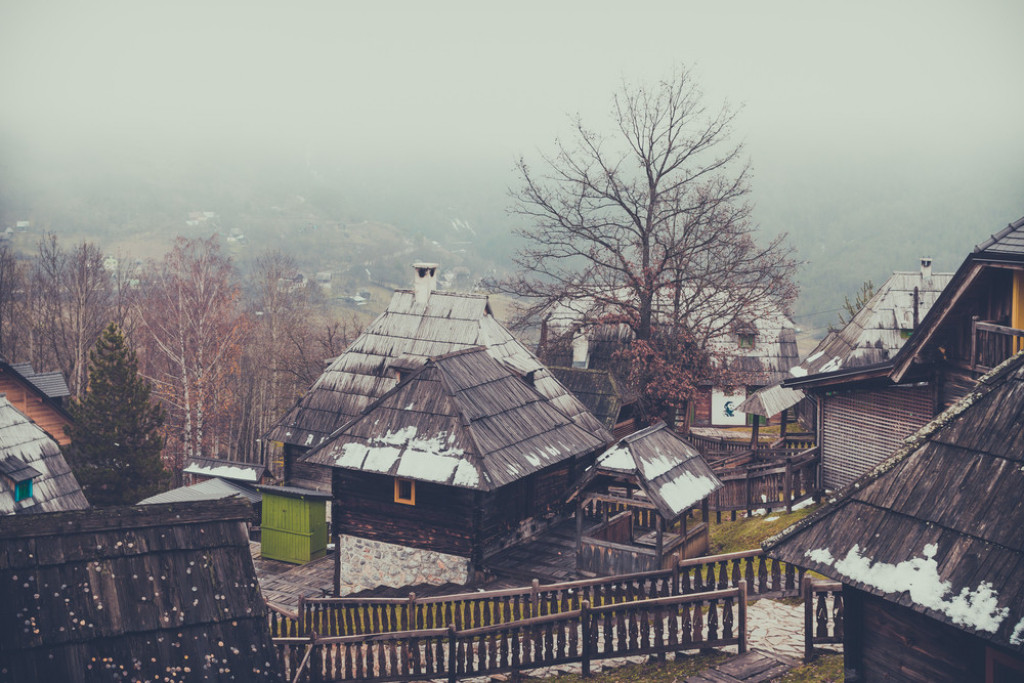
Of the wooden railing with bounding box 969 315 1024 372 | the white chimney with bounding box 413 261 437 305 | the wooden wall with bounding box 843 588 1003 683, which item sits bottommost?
the wooden wall with bounding box 843 588 1003 683

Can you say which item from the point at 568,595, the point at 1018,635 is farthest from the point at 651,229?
the point at 1018,635

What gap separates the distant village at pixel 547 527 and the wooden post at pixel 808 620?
7 centimetres

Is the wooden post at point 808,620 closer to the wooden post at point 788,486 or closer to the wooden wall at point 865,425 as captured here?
the wooden wall at point 865,425

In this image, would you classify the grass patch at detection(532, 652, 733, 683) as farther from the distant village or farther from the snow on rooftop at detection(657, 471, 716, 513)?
the snow on rooftop at detection(657, 471, 716, 513)

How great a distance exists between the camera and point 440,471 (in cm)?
1736

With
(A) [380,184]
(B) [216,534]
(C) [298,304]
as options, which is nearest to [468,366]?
(B) [216,534]

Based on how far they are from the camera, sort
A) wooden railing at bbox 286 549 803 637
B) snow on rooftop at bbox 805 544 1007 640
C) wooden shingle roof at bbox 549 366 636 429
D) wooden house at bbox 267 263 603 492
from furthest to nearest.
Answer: wooden shingle roof at bbox 549 366 636 429 → wooden house at bbox 267 263 603 492 → wooden railing at bbox 286 549 803 637 → snow on rooftop at bbox 805 544 1007 640

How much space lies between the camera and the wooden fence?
12.6 meters

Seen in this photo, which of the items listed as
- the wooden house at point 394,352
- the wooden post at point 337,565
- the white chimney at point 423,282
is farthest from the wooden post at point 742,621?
the white chimney at point 423,282

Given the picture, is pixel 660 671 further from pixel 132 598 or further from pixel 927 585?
pixel 132 598

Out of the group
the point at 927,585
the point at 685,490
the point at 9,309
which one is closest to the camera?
the point at 927,585

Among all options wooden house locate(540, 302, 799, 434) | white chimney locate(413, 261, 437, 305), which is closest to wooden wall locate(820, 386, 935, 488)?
wooden house locate(540, 302, 799, 434)

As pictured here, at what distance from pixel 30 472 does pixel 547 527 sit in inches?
513

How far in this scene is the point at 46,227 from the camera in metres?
113
